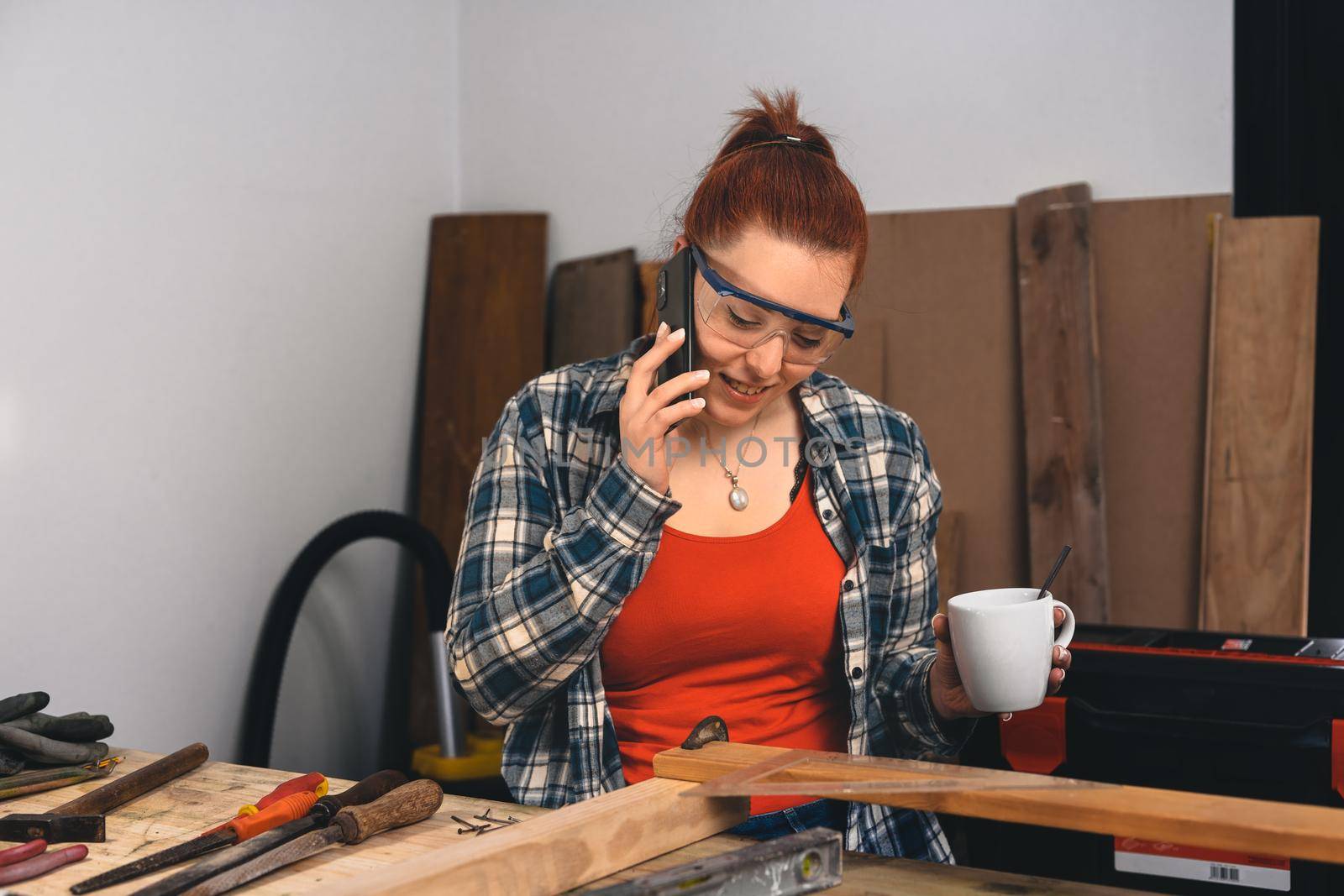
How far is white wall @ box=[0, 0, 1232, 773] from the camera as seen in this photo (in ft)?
7.11

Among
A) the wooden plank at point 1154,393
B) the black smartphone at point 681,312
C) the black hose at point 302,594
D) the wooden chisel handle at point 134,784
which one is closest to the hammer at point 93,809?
the wooden chisel handle at point 134,784

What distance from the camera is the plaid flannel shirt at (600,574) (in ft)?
4.54

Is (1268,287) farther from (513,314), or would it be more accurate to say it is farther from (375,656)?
(375,656)

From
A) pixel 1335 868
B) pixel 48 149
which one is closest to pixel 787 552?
pixel 1335 868

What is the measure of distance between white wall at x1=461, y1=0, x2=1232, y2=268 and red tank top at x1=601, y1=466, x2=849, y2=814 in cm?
157

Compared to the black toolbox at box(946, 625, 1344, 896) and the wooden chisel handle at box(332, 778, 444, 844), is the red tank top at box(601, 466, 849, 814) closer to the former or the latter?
the black toolbox at box(946, 625, 1344, 896)

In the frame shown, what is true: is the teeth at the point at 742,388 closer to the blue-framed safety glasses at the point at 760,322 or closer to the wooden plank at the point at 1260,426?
the blue-framed safety glasses at the point at 760,322

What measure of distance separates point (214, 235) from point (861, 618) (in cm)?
178

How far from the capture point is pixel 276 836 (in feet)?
3.38

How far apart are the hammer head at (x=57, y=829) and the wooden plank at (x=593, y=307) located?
208 cm

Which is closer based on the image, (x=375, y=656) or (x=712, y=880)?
(x=712, y=880)

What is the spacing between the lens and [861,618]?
1.58 metres

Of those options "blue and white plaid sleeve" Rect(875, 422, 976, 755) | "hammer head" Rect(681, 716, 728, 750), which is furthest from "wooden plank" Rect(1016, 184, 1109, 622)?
"hammer head" Rect(681, 716, 728, 750)

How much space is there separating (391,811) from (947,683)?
2.31 ft
